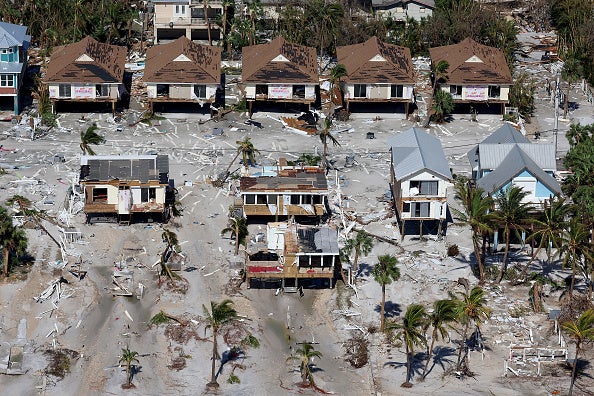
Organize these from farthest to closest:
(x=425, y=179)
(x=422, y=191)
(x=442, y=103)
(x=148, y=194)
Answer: (x=442, y=103)
(x=148, y=194)
(x=422, y=191)
(x=425, y=179)

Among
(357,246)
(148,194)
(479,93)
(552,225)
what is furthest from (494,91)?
(148,194)

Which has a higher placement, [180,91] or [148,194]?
[180,91]

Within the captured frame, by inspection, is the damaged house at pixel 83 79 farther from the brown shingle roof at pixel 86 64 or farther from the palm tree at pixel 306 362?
the palm tree at pixel 306 362

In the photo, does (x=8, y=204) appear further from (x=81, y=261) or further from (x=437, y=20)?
(x=437, y=20)

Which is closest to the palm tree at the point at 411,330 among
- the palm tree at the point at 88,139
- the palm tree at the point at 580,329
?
the palm tree at the point at 580,329

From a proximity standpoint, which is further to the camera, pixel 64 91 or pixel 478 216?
pixel 64 91

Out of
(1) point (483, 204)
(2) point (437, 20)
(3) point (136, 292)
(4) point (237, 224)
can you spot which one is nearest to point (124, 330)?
(3) point (136, 292)

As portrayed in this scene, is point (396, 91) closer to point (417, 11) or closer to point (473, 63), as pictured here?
point (473, 63)
